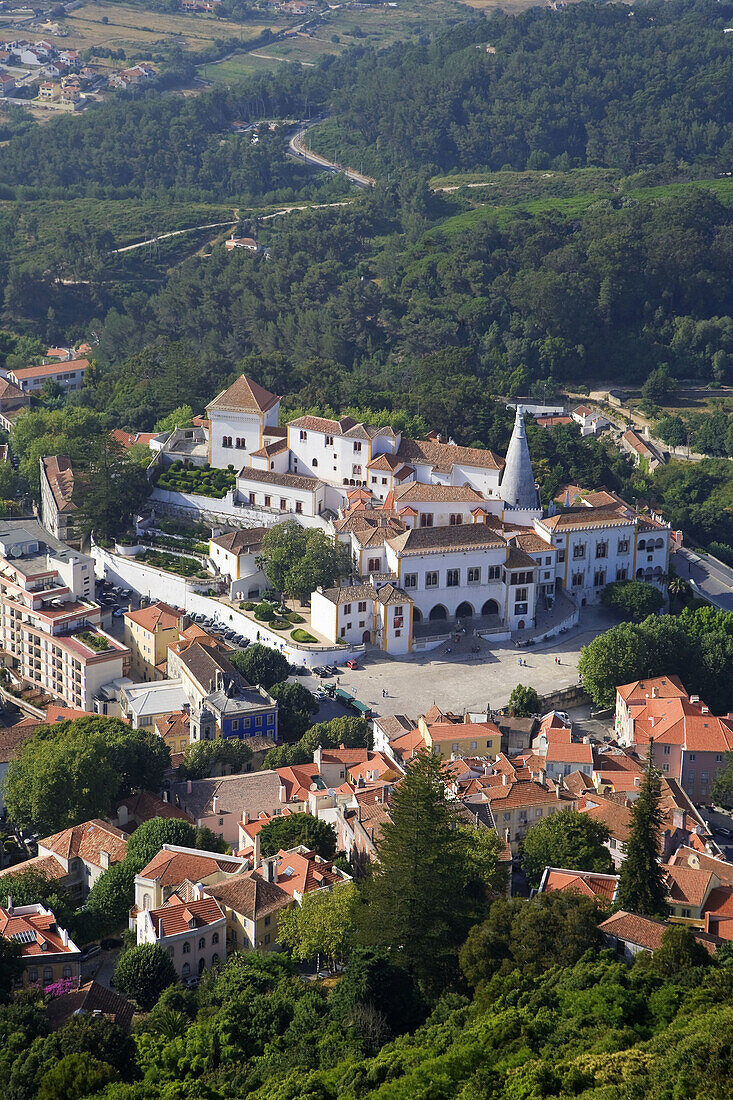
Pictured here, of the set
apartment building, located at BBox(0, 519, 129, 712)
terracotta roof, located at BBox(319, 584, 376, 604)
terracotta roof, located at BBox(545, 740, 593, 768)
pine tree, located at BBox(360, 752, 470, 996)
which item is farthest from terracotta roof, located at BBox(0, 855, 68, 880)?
terracotta roof, located at BBox(319, 584, 376, 604)

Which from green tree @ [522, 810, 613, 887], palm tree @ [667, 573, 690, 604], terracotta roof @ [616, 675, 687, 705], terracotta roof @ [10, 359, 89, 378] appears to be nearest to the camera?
green tree @ [522, 810, 613, 887]

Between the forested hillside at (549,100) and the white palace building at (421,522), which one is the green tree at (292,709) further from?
the forested hillside at (549,100)

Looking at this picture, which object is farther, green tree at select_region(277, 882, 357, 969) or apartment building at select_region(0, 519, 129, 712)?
apartment building at select_region(0, 519, 129, 712)

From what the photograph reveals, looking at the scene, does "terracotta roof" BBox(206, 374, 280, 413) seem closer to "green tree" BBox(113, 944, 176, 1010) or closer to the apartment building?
the apartment building

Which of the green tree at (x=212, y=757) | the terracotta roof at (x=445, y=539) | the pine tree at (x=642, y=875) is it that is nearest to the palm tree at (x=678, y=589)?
the terracotta roof at (x=445, y=539)

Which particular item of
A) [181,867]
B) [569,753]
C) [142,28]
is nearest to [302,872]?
[181,867]

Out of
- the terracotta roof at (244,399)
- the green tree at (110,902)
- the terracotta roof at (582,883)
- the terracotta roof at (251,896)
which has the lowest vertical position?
the green tree at (110,902)
